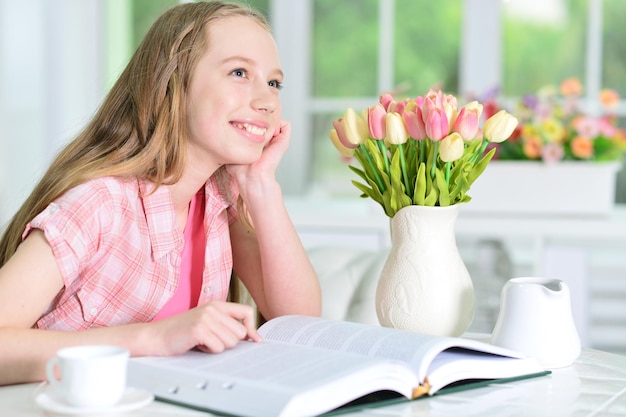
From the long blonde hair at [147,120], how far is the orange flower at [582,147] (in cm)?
178

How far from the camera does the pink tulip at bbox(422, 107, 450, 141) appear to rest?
4.44 feet

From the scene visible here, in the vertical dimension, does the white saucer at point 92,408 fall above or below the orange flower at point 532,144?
below

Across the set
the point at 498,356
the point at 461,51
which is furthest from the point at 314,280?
the point at 461,51

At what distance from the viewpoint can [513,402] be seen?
115 centimetres

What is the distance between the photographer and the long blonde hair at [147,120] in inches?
60.7

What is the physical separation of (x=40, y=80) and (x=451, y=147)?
248 centimetres

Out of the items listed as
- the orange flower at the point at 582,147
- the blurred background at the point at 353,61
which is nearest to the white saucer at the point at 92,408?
the blurred background at the point at 353,61

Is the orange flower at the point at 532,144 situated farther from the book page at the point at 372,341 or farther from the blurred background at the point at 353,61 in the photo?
the book page at the point at 372,341

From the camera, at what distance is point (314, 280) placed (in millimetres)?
1720

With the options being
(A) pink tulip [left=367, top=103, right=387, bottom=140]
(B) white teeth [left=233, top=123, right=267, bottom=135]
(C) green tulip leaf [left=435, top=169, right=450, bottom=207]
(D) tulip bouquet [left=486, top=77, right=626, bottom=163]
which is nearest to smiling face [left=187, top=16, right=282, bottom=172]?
(B) white teeth [left=233, top=123, right=267, bottom=135]

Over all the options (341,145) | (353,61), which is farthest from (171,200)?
(353,61)

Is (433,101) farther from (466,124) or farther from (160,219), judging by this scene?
(160,219)

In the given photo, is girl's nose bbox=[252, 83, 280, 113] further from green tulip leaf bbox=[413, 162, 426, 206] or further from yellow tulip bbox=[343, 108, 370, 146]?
green tulip leaf bbox=[413, 162, 426, 206]

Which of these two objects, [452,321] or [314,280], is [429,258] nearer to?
[452,321]
